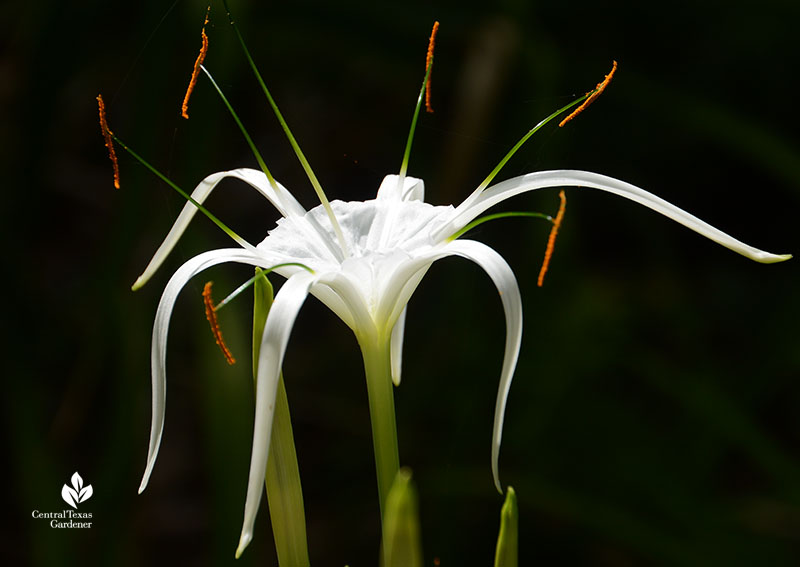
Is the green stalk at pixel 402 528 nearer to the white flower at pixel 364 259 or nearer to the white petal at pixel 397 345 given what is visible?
the white flower at pixel 364 259

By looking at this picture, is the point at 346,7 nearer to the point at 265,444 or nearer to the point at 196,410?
the point at 196,410

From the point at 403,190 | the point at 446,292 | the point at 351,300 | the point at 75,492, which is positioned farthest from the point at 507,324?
the point at 446,292

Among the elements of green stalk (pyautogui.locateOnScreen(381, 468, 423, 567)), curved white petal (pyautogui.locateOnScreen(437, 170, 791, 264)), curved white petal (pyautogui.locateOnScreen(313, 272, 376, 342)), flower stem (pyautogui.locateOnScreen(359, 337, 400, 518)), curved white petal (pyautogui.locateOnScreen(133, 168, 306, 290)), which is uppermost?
curved white petal (pyautogui.locateOnScreen(133, 168, 306, 290))

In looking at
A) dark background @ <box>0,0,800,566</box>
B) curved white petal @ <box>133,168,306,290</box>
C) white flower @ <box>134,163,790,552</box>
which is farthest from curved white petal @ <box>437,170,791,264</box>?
dark background @ <box>0,0,800,566</box>

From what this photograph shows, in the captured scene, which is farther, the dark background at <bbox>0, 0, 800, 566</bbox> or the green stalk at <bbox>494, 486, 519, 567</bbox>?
the dark background at <bbox>0, 0, 800, 566</bbox>

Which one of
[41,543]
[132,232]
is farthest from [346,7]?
[41,543]

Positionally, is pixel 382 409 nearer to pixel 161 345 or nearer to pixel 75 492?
pixel 161 345

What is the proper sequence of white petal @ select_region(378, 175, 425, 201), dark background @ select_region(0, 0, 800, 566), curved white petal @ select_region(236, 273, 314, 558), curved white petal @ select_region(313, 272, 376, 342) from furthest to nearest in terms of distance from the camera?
dark background @ select_region(0, 0, 800, 566) → white petal @ select_region(378, 175, 425, 201) → curved white petal @ select_region(313, 272, 376, 342) → curved white petal @ select_region(236, 273, 314, 558)

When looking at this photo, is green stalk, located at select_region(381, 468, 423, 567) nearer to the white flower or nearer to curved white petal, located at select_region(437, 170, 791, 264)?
the white flower
